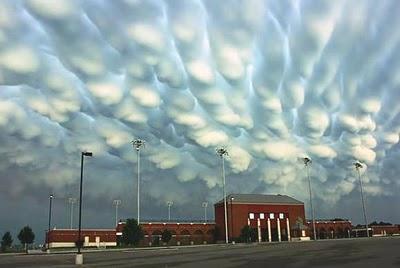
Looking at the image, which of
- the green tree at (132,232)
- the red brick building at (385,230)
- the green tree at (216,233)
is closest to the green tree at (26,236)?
the green tree at (132,232)

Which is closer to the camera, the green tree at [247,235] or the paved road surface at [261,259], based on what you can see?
the paved road surface at [261,259]

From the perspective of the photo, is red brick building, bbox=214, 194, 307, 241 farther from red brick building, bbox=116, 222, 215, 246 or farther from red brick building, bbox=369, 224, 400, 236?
red brick building, bbox=369, 224, 400, 236

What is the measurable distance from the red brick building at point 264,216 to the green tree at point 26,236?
56.8 metres

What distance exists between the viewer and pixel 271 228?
5625 inches

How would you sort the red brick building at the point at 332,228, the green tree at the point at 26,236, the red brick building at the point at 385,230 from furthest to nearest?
the red brick building at the point at 385,230 < the red brick building at the point at 332,228 < the green tree at the point at 26,236

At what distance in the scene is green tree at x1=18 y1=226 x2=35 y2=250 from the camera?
103812 millimetres

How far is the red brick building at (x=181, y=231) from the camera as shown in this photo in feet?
433

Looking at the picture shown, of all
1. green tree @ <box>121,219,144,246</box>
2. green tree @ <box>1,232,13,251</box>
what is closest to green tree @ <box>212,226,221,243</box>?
green tree @ <box>121,219,144,246</box>

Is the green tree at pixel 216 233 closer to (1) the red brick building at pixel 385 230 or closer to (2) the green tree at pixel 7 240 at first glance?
(1) the red brick building at pixel 385 230

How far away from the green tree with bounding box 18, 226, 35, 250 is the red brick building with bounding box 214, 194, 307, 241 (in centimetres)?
5682

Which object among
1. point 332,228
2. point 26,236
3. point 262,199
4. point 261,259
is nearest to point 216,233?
point 262,199

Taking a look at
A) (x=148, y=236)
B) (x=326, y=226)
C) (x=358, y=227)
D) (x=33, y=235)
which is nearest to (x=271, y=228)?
(x=326, y=226)

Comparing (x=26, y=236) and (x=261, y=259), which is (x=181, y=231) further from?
(x=261, y=259)

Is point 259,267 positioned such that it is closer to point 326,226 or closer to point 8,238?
point 8,238
